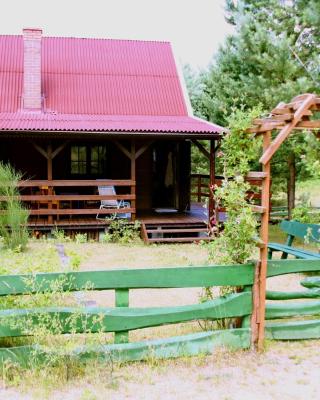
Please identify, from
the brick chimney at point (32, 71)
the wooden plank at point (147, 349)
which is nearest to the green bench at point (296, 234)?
the wooden plank at point (147, 349)

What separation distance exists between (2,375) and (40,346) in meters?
0.37

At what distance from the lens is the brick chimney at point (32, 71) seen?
1456 cm

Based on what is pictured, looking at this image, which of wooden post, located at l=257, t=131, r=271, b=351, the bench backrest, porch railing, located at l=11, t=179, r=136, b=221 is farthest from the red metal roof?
wooden post, located at l=257, t=131, r=271, b=351

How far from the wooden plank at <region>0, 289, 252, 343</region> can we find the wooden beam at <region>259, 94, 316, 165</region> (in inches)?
48.8

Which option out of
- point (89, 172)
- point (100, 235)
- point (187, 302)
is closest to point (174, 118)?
point (89, 172)

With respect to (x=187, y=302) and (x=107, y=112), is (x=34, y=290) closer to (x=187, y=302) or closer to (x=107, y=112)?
(x=187, y=302)

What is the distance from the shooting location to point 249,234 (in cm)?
510

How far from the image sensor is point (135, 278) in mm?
4777

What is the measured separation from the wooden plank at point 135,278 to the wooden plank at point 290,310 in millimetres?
457

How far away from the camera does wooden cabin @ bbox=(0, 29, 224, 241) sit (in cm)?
1318

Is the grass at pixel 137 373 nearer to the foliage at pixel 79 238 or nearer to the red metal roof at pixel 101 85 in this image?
the foliage at pixel 79 238

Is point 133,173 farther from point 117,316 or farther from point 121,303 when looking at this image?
point 117,316

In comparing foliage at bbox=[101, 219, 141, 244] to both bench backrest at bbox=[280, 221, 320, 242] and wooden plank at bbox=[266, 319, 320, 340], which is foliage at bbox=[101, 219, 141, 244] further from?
wooden plank at bbox=[266, 319, 320, 340]

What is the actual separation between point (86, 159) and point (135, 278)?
11.1m
